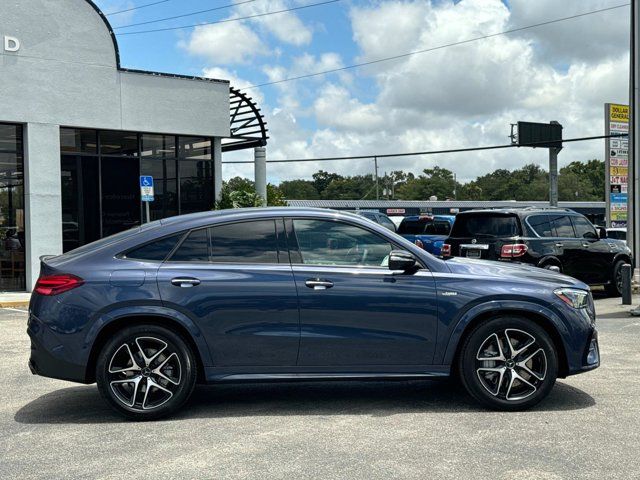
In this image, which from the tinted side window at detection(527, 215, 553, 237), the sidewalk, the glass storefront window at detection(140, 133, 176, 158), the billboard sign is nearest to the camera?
the tinted side window at detection(527, 215, 553, 237)

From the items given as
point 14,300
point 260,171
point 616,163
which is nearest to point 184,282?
point 14,300

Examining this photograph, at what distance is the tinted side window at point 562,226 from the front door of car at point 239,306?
9358 millimetres

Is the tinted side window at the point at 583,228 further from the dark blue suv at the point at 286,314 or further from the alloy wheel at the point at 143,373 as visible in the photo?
the alloy wheel at the point at 143,373

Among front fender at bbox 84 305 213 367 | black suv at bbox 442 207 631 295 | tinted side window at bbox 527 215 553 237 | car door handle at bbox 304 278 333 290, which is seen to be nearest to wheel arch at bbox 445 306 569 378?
car door handle at bbox 304 278 333 290

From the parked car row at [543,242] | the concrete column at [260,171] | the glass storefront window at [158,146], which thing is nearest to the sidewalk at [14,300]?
the glass storefront window at [158,146]

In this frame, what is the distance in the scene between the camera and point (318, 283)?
5.75 metres

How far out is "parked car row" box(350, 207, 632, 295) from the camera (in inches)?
508

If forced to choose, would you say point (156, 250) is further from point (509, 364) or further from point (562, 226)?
point (562, 226)

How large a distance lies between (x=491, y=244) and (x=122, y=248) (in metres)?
8.41

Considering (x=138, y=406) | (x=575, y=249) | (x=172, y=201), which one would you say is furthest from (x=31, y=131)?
(x=138, y=406)

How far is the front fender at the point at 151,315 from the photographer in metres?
5.57

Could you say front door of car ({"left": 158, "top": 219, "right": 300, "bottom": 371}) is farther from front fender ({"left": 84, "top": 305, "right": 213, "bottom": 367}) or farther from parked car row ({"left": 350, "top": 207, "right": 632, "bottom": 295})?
parked car row ({"left": 350, "top": 207, "right": 632, "bottom": 295})

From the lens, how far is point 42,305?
222 inches

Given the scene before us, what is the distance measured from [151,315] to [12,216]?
48.5 feet
